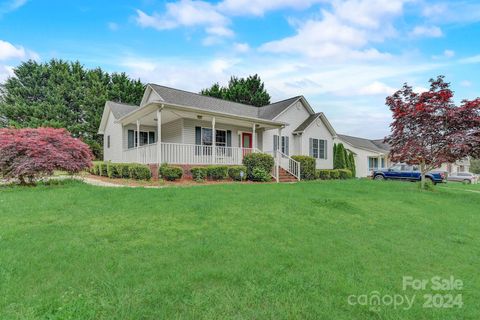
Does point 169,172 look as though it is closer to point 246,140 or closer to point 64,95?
point 246,140

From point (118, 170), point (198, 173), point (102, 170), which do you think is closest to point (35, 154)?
point (118, 170)

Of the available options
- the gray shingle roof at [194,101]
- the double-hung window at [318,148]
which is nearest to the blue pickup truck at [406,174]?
the double-hung window at [318,148]

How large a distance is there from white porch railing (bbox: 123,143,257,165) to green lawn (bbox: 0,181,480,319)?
5.58 meters

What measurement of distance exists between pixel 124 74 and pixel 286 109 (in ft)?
73.2

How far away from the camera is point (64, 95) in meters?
28.8

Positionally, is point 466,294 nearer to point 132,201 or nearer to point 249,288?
point 249,288

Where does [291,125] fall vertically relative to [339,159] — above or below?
above

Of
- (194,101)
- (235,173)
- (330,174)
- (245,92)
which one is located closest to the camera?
(235,173)

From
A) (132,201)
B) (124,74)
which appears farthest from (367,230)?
(124,74)

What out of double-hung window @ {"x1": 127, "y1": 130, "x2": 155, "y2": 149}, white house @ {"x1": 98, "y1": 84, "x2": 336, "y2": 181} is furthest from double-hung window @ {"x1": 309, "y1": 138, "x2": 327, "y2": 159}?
double-hung window @ {"x1": 127, "y1": 130, "x2": 155, "y2": 149}

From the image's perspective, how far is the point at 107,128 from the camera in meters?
20.8

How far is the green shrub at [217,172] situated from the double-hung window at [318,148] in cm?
900

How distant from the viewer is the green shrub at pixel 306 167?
16219 millimetres

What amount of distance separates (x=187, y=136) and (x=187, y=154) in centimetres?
221
